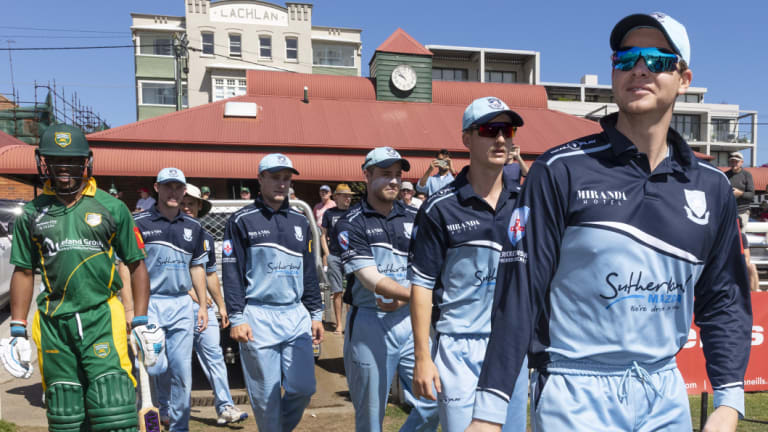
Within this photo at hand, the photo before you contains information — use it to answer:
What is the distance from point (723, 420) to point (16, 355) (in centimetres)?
443

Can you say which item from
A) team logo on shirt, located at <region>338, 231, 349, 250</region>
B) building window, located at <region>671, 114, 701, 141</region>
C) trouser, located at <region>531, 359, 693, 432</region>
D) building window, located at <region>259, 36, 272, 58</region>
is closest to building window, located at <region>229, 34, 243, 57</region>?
building window, located at <region>259, 36, 272, 58</region>

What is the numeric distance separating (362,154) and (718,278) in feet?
67.1

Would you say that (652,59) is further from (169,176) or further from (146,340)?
(169,176)

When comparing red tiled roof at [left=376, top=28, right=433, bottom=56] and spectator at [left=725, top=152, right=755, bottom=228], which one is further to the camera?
red tiled roof at [left=376, top=28, right=433, bottom=56]

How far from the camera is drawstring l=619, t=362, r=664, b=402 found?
1942 millimetres

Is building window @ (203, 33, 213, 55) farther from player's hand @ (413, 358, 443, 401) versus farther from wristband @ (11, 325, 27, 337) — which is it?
player's hand @ (413, 358, 443, 401)

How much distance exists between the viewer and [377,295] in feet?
14.8

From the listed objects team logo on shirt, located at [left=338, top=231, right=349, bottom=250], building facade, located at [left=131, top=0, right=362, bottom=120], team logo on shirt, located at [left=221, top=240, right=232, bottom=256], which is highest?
building facade, located at [left=131, top=0, right=362, bottom=120]

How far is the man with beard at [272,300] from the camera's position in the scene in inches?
198

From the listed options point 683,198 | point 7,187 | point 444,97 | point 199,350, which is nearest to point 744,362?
point 683,198

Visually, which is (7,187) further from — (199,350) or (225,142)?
(199,350)

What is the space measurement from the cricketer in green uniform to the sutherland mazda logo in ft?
11.8

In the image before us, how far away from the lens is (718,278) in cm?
209

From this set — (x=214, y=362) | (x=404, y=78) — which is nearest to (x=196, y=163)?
(x=404, y=78)
